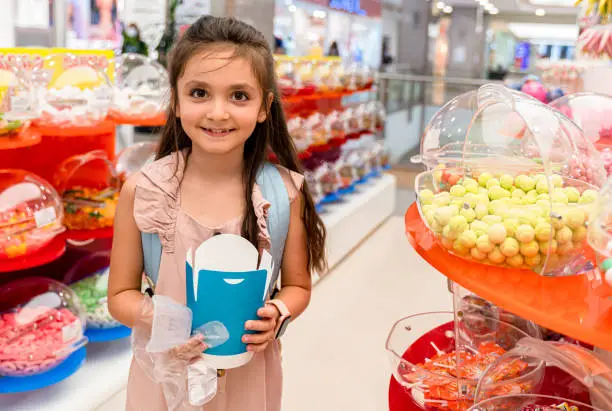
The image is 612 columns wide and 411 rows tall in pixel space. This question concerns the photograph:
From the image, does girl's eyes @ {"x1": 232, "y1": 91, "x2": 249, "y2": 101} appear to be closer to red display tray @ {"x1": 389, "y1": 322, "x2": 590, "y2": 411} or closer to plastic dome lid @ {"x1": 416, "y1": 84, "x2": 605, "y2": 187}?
plastic dome lid @ {"x1": 416, "y1": 84, "x2": 605, "y2": 187}

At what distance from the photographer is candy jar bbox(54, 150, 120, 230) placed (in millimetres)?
3197

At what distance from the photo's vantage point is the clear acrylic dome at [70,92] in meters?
2.99

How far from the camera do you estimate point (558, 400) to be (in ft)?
4.98

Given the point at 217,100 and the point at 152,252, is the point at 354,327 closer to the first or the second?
the point at 152,252

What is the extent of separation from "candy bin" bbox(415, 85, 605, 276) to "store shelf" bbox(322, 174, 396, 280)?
10.9 feet

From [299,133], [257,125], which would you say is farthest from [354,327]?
[257,125]

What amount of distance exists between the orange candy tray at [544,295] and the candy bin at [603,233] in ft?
0.17

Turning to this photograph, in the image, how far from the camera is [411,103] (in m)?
9.91

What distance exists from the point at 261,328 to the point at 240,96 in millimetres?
550

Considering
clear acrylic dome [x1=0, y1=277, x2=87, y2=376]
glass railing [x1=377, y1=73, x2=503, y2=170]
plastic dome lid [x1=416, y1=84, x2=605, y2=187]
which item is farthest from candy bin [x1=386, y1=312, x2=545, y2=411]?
glass railing [x1=377, y1=73, x2=503, y2=170]

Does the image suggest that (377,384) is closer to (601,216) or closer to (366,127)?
(601,216)

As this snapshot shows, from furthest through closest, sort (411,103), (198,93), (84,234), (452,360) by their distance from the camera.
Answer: (411,103), (84,234), (452,360), (198,93)

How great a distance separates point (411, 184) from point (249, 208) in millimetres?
7653

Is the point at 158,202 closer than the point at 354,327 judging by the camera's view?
Yes
